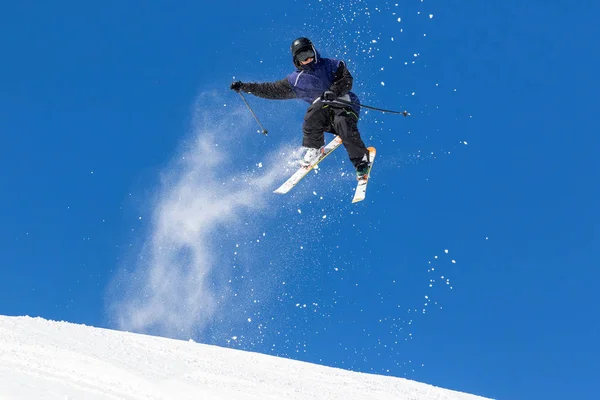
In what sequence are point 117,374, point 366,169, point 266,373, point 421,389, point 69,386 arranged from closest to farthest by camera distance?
point 69,386 → point 117,374 → point 266,373 → point 421,389 → point 366,169

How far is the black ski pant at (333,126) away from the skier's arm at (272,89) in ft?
2.40

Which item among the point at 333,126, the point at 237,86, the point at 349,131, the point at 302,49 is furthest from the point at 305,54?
the point at 237,86

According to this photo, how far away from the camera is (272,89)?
11.3 meters

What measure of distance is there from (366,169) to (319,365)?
3.47 meters

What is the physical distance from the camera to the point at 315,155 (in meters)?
11.7

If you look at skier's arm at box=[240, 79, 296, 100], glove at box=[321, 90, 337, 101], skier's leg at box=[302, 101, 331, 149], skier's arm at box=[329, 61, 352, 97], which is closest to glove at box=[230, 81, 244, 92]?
skier's arm at box=[240, 79, 296, 100]

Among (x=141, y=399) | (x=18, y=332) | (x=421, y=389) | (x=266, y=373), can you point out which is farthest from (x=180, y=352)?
(x=421, y=389)

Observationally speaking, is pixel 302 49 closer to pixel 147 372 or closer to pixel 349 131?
pixel 349 131

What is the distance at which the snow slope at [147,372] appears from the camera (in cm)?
584

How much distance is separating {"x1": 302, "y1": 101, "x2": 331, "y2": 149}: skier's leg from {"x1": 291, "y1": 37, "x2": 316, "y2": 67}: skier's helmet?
0.78 m

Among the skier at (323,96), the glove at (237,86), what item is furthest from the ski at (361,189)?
the glove at (237,86)

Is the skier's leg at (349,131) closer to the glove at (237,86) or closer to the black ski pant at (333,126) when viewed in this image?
the black ski pant at (333,126)

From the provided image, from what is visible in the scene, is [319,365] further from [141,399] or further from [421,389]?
[141,399]

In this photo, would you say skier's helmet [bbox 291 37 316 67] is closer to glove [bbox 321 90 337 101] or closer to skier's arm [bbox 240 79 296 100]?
glove [bbox 321 90 337 101]
